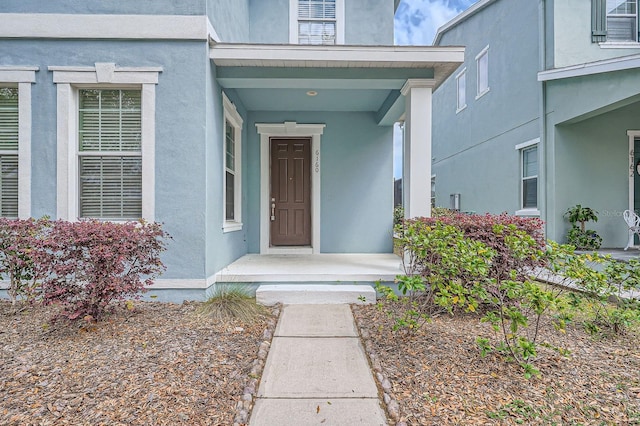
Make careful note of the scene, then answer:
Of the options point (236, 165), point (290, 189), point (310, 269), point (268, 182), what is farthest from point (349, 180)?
point (310, 269)

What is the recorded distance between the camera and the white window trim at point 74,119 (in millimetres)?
4145

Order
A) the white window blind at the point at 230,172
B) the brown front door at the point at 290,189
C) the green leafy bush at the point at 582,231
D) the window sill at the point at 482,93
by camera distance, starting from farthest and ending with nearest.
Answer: the window sill at the point at 482,93, the green leafy bush at the point at 582,231, the brown front door at the point at 290,189, the white window blind at the point at 230,172

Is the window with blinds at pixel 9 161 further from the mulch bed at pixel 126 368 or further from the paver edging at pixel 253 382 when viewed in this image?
the paver edging at pixel 253 382

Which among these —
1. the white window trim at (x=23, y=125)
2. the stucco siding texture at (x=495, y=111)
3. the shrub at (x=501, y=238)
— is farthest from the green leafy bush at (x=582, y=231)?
the white window trim at (x=23, y=125)

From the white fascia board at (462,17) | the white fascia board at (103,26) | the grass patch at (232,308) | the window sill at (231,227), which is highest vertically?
the white fascia board at (462,17)

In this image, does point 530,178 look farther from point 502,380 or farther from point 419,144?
point 502,380

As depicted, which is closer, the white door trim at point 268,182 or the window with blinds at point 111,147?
the window with blinds at point 111,147

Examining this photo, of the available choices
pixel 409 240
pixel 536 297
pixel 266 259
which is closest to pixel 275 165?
pixel 266 259

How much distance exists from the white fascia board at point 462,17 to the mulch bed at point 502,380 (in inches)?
386

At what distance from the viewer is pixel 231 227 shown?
536 centimetres

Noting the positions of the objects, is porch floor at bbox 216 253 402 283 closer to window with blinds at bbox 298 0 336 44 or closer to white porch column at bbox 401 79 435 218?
white porch column at bbox 401 79 435 218

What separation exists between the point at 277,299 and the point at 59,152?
125 inches

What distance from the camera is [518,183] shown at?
329 inches

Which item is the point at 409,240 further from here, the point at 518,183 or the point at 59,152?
the point at 518,183
